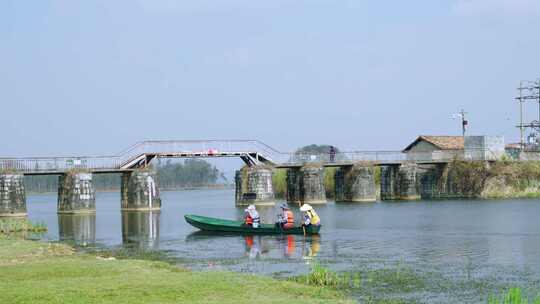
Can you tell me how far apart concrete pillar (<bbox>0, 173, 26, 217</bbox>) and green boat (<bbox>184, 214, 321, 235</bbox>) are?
27009mm

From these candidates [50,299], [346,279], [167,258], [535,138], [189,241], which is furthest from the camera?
[535,138]

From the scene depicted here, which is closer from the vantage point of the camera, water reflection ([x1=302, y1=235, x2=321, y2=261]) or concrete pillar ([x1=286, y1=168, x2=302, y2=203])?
water reflection ([x1=302, y1=235, x2=321, y2=261])

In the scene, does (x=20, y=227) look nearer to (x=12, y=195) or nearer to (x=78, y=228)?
(x=78, y=228)

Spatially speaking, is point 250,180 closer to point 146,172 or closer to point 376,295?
point 146,172

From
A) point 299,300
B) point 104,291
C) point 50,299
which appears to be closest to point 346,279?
point 299,300

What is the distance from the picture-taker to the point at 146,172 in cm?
8300

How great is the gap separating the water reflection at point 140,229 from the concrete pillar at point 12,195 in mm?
9486

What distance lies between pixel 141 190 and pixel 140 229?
23.2 metres

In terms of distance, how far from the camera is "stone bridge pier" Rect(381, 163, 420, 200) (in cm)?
9631

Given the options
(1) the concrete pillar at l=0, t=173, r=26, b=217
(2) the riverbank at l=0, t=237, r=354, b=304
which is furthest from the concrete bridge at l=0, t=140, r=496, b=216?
(2) the riverbank at l=0, t=237, r=354, b=304

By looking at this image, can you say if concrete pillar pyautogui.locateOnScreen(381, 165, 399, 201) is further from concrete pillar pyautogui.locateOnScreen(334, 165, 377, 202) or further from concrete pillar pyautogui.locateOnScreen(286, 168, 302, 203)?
concrete pillar pyautogui.locateOnScreen(286, 168, 302, 203)

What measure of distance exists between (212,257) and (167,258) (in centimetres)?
209

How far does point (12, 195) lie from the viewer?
7562cm

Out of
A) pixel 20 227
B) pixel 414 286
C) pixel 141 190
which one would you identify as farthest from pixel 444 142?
pixel 414 286
